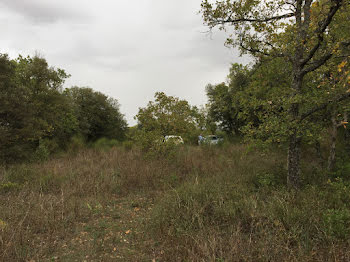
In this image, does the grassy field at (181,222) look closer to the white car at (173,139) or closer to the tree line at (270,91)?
the tree line at (270,91)

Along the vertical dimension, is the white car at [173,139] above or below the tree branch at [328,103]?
below

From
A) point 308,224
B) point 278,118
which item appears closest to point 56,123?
point 278,118

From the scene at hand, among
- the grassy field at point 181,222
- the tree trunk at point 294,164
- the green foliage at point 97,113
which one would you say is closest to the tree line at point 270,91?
the tree trunk at point 294,164

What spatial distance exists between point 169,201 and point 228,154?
248 inches

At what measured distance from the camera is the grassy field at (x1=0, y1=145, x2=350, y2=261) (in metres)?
3.00

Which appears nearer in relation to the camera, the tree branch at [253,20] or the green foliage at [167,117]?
the tree branch at [253,20]

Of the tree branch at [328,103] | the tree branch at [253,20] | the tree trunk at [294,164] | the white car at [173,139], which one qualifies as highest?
the tree branch at [253,20]

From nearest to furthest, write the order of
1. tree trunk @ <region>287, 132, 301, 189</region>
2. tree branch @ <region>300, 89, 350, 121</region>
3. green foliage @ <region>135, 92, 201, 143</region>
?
1. tree branch @ <region>300, 89, 350, 121</region>
2. tree trunk @ <region>287, 132, 301, 189</region>
3. green foliage @ <region>135, 92, 201, 143</region>

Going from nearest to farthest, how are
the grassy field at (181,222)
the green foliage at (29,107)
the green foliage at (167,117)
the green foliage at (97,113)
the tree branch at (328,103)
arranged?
the grassy field at (181,222)
the tree branch at (328,103)
the green foliage at (167,117)
the green foliage at (29,107)
the green foliage at (97,113)

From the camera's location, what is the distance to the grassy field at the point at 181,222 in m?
3.00

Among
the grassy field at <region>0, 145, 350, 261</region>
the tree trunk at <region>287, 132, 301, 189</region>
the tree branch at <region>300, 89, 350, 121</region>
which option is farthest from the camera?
the tree trunk at <region>287, 132, 301, 189</region>

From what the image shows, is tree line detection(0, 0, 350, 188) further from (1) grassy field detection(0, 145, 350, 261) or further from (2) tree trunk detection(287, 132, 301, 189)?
(1) grassy field detection(0, 145, 350, 261)

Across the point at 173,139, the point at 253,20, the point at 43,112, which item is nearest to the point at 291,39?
the point at 253,20

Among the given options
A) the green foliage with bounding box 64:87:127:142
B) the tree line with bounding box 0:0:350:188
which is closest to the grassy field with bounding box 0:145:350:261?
the tree line with bounding box 0:0:350:188
